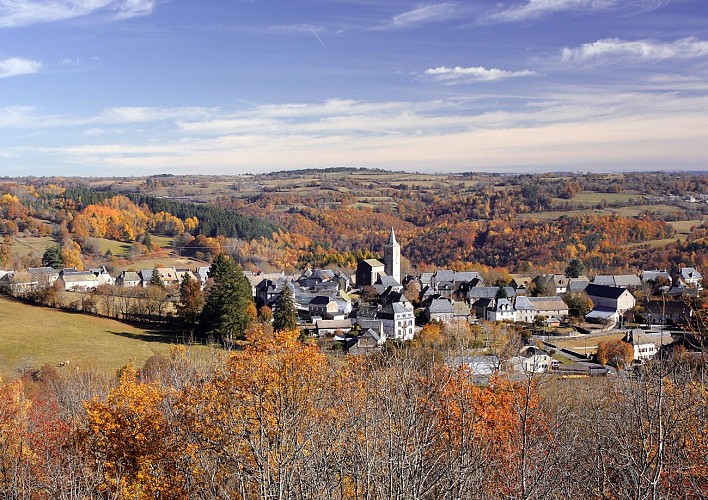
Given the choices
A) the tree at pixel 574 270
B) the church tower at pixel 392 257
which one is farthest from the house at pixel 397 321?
the tree at pixel 574 270

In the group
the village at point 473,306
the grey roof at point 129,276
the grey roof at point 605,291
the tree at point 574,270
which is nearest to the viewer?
the village at point 473,306

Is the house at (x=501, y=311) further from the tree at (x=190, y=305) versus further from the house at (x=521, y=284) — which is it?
the tree at (x=190, y=305)

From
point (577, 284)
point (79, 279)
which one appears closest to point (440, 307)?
point (577, 284)

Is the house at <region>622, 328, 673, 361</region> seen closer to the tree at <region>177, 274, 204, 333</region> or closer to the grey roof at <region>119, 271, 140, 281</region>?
the tree at <region>177, 274, 204, 333</region>

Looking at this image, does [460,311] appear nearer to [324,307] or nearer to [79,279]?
[324,307]

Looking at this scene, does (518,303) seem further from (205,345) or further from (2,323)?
(2,323)

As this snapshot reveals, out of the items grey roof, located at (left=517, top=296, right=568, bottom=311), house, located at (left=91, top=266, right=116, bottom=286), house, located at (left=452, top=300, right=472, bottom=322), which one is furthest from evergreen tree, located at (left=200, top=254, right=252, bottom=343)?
Answer: house, located at (left=91, top=266, right=116, bottom=286)
